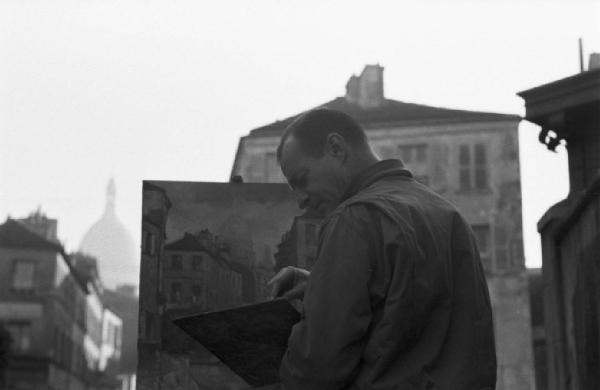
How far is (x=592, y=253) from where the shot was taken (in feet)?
42.6

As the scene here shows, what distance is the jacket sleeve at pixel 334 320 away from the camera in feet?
9.62

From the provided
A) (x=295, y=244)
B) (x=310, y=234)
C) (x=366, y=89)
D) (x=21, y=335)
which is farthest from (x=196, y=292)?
(x=21, y=335)

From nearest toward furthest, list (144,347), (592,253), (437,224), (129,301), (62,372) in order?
(437,224) < (144,347) < (592,253) < (62,372) < (129,301)

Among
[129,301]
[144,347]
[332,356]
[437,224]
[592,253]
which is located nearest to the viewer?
[332,356]

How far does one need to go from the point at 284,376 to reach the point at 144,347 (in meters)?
5.82

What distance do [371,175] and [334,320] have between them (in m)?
0.62

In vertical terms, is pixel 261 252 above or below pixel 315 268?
above

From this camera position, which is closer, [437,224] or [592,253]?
[437,224]

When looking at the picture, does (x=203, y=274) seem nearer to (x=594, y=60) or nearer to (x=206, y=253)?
(x=206, y=253)

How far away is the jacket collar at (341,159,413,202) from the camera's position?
3.38 m

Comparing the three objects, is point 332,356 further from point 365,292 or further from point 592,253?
point 592,253

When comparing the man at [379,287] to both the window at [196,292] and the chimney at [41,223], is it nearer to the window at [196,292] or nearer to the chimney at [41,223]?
the window at [196,292]

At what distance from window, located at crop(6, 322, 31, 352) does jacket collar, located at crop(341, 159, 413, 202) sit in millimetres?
55375


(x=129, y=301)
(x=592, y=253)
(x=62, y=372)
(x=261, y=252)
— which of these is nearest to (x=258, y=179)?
(x=62, y=372)
